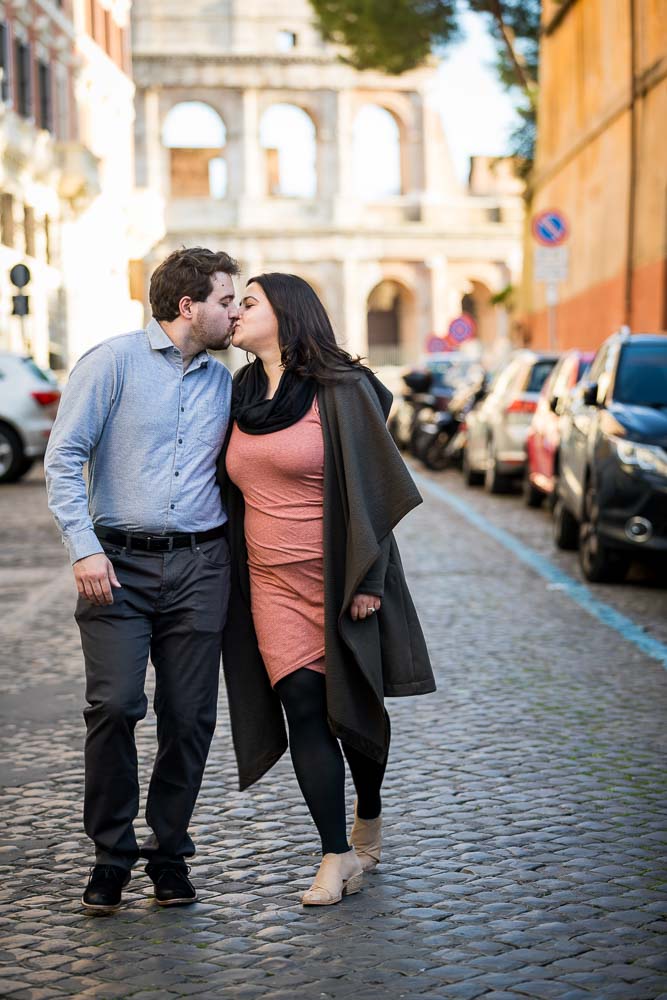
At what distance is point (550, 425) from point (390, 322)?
200 ft

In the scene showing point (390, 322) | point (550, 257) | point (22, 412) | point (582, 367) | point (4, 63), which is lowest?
point (390, 322)

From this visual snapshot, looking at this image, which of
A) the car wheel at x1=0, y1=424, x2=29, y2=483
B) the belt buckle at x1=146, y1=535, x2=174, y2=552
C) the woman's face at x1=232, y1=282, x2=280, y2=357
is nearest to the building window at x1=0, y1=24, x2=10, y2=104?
the car wheel at x1=0, y1=424, x2=29, y2=483

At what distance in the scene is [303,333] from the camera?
4750mm

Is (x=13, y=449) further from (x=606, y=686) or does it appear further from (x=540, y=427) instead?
(x=606, y=686)

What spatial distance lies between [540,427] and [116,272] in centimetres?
3888

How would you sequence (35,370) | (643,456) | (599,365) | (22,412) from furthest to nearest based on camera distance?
(35,370)
(22,412)
(599,365)
(643,456)

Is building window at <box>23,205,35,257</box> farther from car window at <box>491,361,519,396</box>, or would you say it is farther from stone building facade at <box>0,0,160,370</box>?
car window at <box>491,361,519,396</box>

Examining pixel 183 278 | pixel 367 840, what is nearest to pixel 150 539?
pixel 183 278

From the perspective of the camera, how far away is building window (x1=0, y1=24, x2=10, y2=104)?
125ft

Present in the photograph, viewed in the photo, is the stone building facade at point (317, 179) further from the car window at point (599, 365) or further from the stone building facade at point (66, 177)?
the car window at point (599, 365)

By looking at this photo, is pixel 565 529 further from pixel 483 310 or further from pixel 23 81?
pixel 483 310

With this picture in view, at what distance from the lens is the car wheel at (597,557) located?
11688 millimetres

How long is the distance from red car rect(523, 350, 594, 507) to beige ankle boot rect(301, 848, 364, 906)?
1052 centimetres

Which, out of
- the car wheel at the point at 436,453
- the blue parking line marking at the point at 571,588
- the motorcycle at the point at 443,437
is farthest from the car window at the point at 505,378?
the car wheel at the point at 436,453
